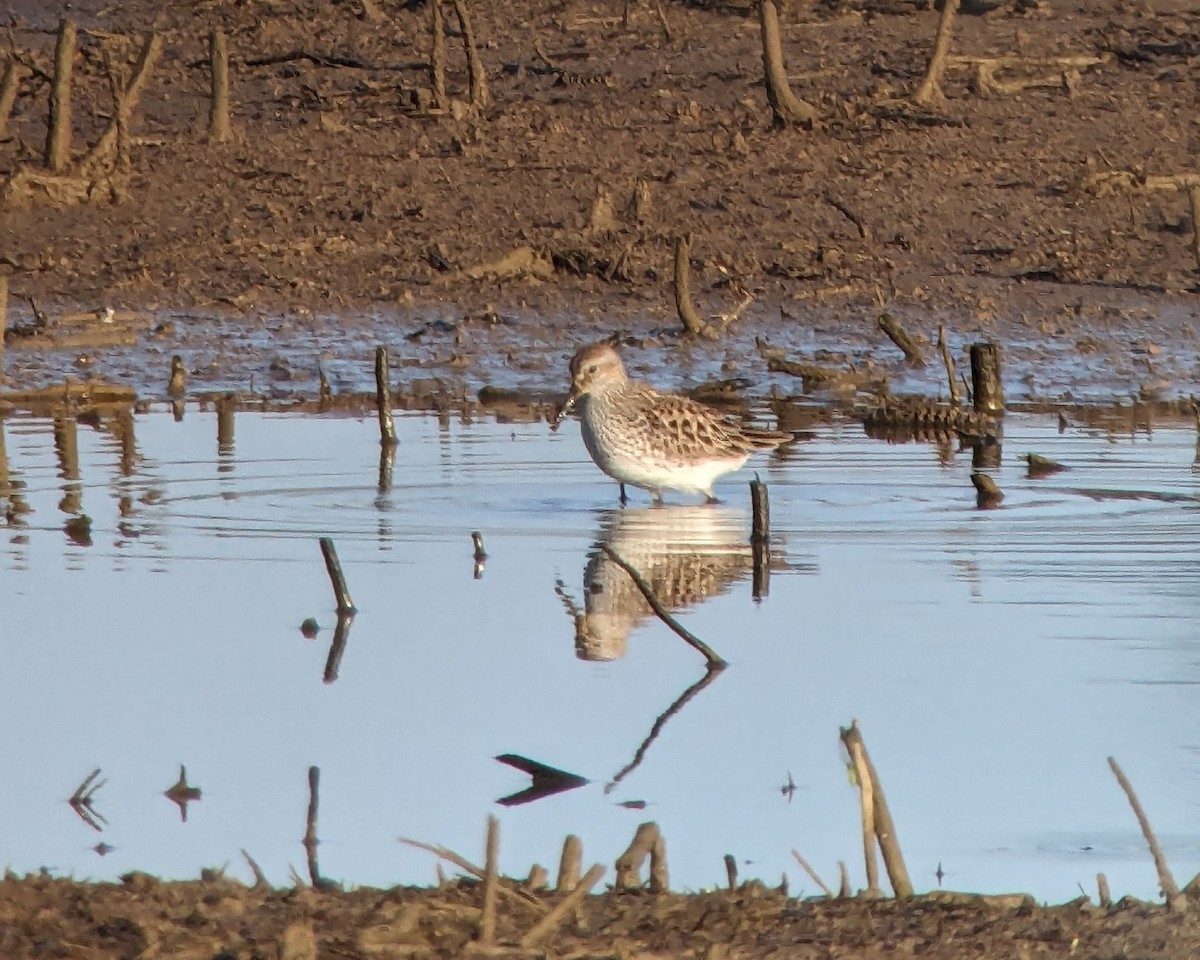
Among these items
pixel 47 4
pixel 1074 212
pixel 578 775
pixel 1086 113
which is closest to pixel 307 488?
pixel 578 775

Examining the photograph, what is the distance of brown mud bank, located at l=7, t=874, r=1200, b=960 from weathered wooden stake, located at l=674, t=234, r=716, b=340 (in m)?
9.83

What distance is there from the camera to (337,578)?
8.64 m

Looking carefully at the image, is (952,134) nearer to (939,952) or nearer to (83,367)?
(83,367)

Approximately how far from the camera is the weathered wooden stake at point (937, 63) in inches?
754

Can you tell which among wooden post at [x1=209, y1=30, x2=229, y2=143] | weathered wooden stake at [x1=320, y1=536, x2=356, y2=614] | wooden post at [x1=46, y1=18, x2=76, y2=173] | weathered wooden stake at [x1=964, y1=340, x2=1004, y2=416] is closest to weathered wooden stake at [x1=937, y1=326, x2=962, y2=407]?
weathered wooden stake at [x1=964, y1=340, x2=1004, y2=416]

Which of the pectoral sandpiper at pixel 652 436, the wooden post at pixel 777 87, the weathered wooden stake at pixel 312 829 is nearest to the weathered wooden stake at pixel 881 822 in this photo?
the weathered wooden stake at pixel 312 829

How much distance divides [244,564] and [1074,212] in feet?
30.5

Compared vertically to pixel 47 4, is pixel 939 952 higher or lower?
lower

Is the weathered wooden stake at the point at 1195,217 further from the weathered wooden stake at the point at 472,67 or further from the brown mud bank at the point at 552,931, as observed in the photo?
the brown mud bank at the point at 552,931

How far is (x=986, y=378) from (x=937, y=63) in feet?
20.5

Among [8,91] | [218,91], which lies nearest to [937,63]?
[218,91]

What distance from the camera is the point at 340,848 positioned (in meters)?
6.23

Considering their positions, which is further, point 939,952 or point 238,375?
point 238,375

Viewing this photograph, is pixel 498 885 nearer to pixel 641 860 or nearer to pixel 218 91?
pixel 641 860
